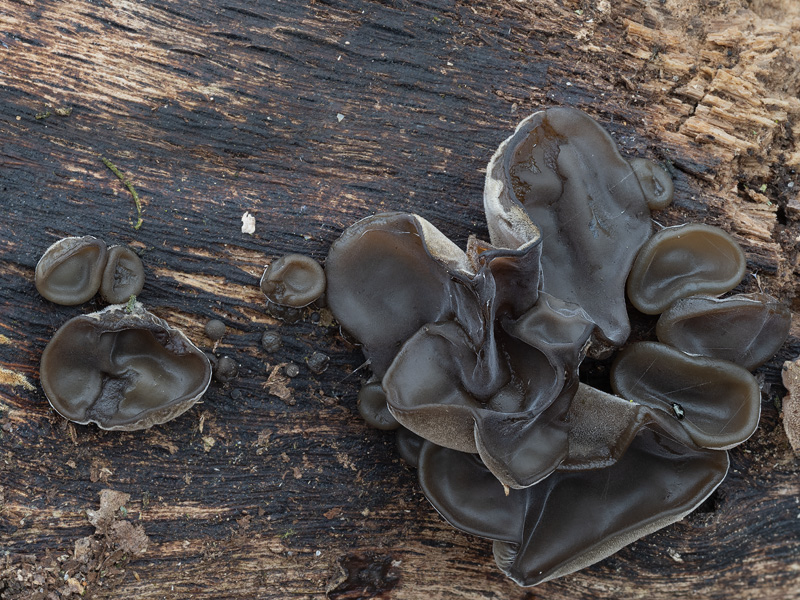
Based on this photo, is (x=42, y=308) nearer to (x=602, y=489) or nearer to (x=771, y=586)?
(x=602, y=489)

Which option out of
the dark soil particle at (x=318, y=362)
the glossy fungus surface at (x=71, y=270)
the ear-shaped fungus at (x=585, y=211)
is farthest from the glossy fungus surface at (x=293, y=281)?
the ear-shaped fungus at (x=585, y=211)

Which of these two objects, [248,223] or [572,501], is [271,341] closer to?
[248,223]

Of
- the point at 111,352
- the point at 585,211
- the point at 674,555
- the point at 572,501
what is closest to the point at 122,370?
the point at 111,352

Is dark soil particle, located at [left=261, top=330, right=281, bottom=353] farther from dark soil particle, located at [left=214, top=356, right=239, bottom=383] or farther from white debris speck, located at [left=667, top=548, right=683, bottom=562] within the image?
white debris speck, located at [left=667, top=548, right=683, bottom=562]

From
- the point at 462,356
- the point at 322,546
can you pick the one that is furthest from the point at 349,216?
the point at 322,546

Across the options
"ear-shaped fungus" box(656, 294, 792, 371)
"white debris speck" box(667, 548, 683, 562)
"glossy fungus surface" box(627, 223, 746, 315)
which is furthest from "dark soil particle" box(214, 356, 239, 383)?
"white debris speck" box(667, 548, 683, 562)

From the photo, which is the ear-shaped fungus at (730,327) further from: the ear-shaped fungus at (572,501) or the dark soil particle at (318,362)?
the dark soil particle at (318,362)
